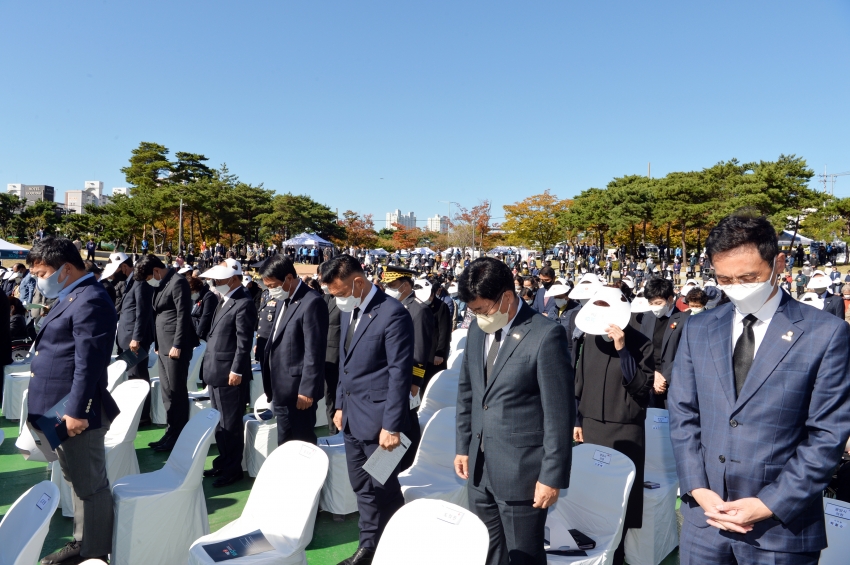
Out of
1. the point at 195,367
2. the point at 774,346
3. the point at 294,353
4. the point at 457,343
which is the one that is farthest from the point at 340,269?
the point at 457,343

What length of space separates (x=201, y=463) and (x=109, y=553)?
0.74 metres

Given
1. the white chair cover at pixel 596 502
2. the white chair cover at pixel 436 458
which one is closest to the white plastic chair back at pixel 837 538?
the white chair cover at pixel 596 502

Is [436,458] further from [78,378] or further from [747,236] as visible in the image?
[747,236]

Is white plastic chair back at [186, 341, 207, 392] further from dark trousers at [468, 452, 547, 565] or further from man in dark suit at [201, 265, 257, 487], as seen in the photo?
dark trousers at [468, 452, 547, 565]

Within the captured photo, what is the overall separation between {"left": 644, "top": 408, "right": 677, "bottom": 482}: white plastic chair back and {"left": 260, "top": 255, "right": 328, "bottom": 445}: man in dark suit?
2.34 metres

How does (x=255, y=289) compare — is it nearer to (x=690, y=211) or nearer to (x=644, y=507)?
(x=644, y=507)

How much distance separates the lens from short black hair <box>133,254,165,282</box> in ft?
18.3

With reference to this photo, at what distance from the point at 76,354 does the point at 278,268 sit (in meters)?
1.52

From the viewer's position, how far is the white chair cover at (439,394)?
17.2 feet

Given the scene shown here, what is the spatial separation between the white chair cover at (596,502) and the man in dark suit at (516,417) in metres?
0.39

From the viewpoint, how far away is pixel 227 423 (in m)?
4.66

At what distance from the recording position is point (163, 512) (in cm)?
323

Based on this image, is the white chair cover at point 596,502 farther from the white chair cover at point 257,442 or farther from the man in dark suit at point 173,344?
the man in dark suit at point 173,344

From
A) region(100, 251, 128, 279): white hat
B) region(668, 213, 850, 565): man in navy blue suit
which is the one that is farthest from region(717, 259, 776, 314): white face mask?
region(100, 251, 128, 279): white hat
